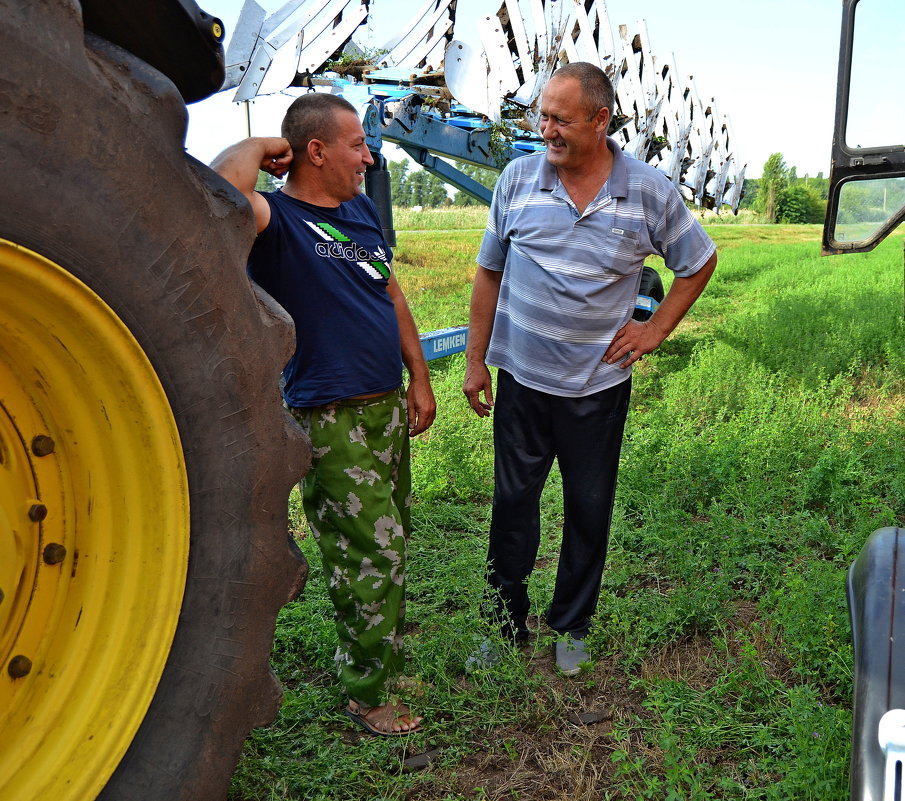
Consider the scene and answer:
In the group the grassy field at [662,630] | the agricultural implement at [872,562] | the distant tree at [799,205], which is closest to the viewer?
the agricultural implement at [872,562]

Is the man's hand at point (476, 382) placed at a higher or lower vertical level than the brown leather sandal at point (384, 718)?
higher

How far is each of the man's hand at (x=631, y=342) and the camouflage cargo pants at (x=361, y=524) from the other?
2.38 ft

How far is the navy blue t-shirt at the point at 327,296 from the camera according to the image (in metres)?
2.39

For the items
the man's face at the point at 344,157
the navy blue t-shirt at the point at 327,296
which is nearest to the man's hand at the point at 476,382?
the navy blue t-shirt at the point at 327,296

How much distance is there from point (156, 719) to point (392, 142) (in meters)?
3.99

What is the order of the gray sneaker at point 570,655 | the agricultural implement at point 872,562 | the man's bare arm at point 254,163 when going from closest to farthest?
the agricultural implement at point 872,562
the man's bare arm at point 254,163
the gray sneaker at point 570,655

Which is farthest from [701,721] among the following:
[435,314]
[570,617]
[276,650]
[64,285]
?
[435,314]

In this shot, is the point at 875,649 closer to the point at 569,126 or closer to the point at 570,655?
the point at 570,655

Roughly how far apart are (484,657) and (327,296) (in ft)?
4.24

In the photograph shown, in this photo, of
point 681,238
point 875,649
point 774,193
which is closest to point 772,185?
point 774,193

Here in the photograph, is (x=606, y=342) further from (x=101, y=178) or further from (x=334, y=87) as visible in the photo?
(x=334, y=87)

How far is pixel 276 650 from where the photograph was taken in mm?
3061

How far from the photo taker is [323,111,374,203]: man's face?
2.41m

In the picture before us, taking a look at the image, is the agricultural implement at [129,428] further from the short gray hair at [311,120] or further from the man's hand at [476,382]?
the man's hand at [476,382]
